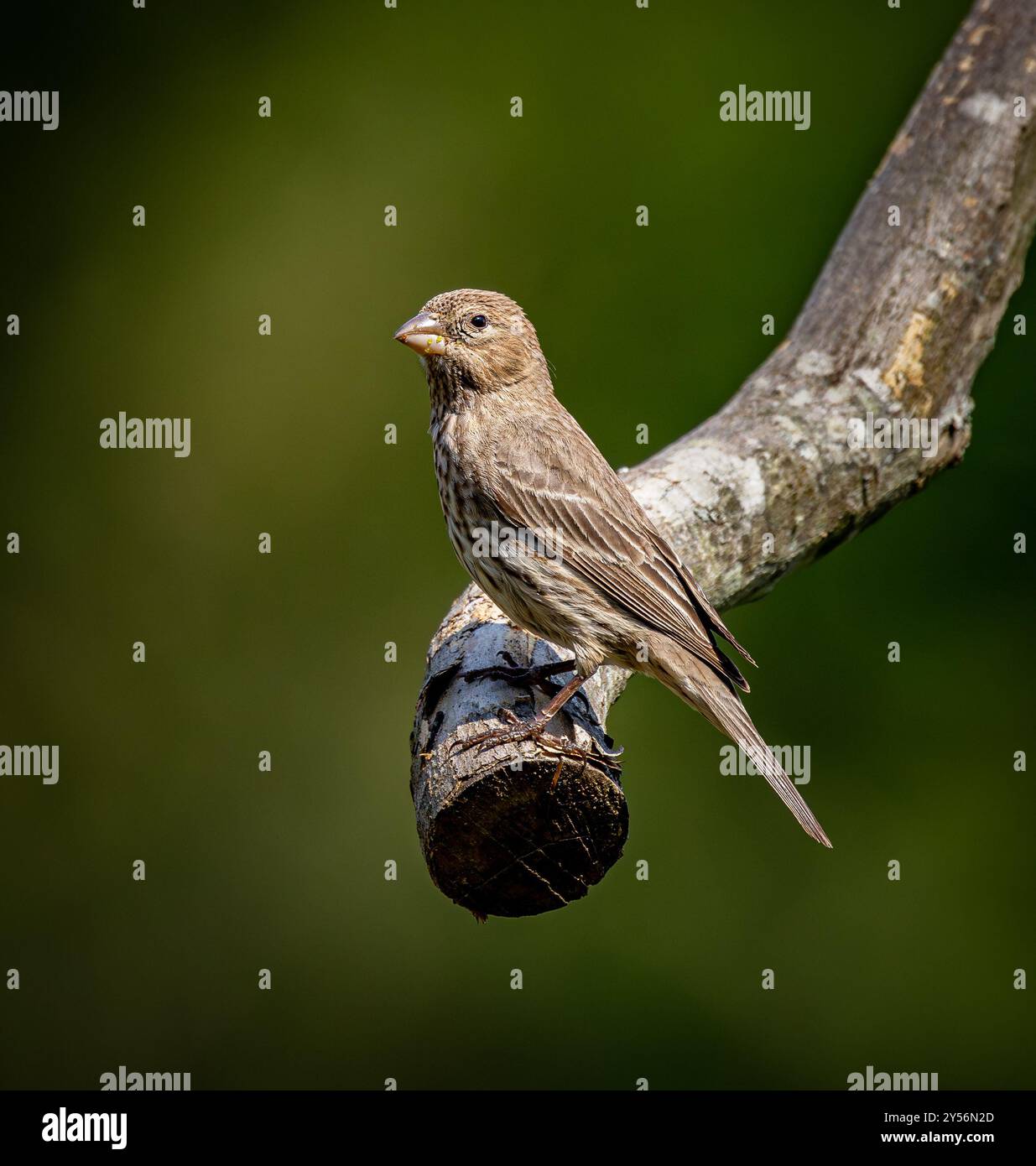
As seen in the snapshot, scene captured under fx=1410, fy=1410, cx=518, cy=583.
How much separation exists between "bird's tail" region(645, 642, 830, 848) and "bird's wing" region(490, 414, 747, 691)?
4 cm

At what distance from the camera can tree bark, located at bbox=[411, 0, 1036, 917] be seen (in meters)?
4.55

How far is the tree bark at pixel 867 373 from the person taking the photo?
14.9 feet

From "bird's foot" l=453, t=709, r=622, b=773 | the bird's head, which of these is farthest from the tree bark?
the bird's head

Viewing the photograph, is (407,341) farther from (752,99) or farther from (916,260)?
(752,99)

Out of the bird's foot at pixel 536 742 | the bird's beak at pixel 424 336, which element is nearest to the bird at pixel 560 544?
the bird's beak at pixel 424 336

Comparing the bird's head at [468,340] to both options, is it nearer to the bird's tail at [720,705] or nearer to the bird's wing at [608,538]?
the bird's wing at [608,538]

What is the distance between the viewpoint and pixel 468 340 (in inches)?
179

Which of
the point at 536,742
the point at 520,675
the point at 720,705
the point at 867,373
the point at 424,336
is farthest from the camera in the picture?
the point at 867,373

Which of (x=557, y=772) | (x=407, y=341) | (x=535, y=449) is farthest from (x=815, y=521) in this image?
(x=557, y=772)

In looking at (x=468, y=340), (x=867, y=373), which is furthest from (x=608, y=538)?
(x=867, y=373)

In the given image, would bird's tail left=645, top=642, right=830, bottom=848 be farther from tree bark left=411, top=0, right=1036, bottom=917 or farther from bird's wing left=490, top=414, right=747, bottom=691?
tree bark left=411, top=0, right=1036, bottom=917

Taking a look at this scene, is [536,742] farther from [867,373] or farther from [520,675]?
Answer: [867,373]

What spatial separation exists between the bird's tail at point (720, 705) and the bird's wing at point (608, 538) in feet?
0.13

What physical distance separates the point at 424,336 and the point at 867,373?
61.9 inches
